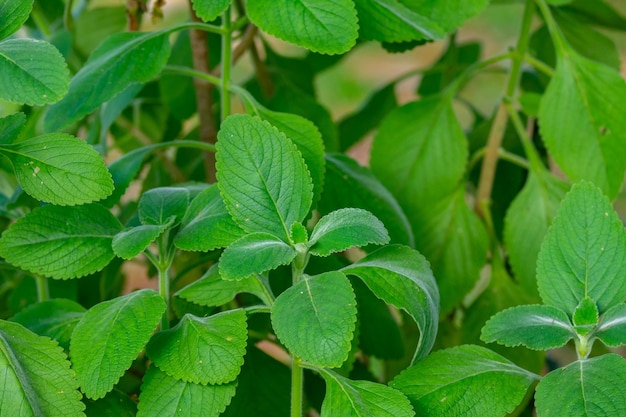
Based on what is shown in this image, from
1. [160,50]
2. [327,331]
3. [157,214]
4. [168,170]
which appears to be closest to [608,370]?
[327,331]

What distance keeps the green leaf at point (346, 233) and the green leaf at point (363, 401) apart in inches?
3.3

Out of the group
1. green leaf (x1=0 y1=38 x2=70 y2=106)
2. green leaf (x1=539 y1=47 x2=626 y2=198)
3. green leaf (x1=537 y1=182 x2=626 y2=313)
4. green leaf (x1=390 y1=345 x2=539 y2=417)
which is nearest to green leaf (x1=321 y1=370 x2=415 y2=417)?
green leaf (x1=390 y1=345 x2=539 y2=417)

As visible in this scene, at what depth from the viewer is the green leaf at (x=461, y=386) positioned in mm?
548

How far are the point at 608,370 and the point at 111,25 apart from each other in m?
0.78

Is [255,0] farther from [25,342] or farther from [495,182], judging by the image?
[495,182]

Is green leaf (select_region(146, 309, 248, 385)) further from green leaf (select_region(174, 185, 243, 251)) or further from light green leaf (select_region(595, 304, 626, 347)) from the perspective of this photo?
light green leaf (select_region(595, 304, 626, 347))

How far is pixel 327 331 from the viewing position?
488 mm

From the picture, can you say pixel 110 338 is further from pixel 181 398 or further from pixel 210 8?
pixel 210 8

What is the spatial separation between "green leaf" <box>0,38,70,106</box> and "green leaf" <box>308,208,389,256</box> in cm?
18

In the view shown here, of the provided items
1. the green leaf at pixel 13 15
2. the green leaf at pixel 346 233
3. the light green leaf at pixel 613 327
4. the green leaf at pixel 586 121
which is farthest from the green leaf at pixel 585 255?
the green leaf at pixel 13 15

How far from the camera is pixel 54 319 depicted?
631 millimetres

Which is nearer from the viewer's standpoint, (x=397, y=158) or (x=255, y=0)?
(x=255, y=0)

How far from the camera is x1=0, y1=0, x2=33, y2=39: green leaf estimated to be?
1.91 feet

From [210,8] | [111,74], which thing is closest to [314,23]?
[210,8]
